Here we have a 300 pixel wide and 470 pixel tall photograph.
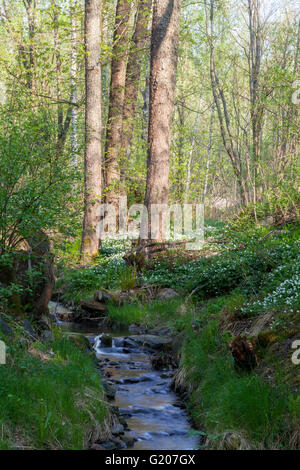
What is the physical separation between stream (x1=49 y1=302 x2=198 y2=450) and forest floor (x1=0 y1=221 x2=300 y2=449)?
215 millimetres

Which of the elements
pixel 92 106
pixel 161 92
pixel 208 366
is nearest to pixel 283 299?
pixel 208 366

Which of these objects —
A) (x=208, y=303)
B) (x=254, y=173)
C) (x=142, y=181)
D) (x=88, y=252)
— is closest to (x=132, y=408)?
(x=208, y=303)

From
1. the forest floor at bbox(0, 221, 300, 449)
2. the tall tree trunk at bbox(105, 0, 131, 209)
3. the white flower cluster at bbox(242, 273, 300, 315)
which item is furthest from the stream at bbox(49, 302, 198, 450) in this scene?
the tall tree trunk at bbox(105, 0, 131, 209)

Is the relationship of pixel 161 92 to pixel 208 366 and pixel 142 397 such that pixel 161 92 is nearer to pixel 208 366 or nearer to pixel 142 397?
pixel 208 366

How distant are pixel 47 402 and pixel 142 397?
1985mm

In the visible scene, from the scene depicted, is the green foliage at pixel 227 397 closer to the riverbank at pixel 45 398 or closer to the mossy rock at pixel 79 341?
the riverbank at pixel 45 398

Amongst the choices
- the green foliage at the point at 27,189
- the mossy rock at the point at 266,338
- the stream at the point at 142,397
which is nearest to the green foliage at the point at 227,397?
the stream at the point at 142,397

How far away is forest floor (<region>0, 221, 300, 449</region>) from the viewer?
14.4 ft

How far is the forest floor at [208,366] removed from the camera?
439cm

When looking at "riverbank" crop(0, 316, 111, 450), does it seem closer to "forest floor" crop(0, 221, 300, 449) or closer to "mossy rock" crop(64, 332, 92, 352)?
"forest floor" crop(0, 221, 300, 449)

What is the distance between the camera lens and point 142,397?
20.9ft

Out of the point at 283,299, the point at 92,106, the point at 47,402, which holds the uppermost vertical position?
the point at 92,106

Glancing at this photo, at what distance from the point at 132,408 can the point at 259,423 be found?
2.02 metres

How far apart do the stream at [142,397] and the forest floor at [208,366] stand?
0.21 m
